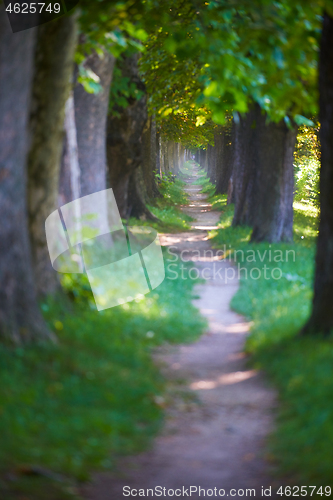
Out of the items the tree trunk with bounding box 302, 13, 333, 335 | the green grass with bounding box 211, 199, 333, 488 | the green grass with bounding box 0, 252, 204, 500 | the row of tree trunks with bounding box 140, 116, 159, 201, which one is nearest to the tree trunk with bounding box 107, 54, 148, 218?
the green grass with bounding box 211, 199, 333, 488

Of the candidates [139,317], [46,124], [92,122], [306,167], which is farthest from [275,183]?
[306,167]

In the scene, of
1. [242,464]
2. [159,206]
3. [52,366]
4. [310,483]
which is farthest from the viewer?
[159,206]

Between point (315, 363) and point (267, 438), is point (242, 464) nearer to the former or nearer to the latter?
point (267, 438)

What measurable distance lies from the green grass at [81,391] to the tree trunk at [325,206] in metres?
1.88

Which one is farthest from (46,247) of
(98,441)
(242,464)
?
(242,464)

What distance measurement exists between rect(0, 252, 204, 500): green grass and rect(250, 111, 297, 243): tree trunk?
7.04m

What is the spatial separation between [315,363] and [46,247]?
11.7 feet

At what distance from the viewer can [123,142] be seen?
14844mm

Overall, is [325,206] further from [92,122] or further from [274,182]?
[274,182]

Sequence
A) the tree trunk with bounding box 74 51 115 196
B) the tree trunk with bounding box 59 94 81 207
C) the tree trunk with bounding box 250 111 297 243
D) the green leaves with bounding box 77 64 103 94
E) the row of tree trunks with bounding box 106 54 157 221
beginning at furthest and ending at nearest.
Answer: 1. the row of tree trunks with bounding box 106 54 157 221
2. the tree trunk with bounding box 250 111 297 243
3. the tree trunk with bounding box 74 51 115 196
4. the tree trunk with bounding box 59 94 81 207
5. the green leaves with bounding box 77 64 103 94

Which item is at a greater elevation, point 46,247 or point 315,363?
point 46,247

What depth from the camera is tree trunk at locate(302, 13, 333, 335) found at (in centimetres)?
598

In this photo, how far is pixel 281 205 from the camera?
14.2 m

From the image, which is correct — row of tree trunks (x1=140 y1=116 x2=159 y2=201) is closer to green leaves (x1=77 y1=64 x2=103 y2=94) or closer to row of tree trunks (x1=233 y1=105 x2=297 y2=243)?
row of tree trunks (x1=233 y1=105 x2=297 y2=243)
